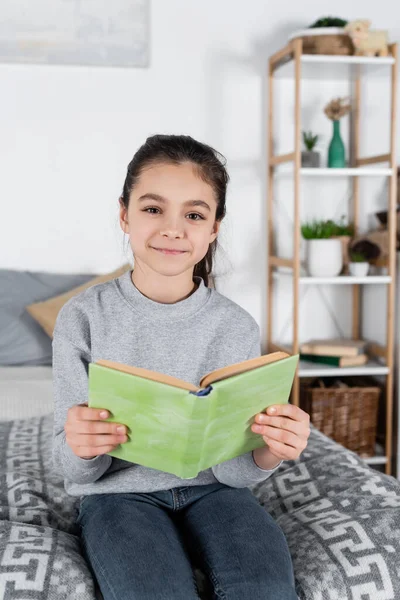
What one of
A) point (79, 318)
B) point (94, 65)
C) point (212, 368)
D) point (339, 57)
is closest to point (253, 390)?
point (212, 368)

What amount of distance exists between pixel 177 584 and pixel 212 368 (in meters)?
0.39

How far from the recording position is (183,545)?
119 cm

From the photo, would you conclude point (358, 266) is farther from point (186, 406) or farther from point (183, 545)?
point (186, 406)

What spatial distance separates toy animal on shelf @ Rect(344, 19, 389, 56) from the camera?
8.54 feet

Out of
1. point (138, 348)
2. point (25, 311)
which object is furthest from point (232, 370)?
point (25, 311)

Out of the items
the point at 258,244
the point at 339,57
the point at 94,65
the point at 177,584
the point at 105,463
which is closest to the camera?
the point at 177,584

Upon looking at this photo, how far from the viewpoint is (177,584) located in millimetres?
1050

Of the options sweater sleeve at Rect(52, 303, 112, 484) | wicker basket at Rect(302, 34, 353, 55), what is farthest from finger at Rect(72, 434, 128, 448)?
wicker basket at Rect(302, 34, 353, 55)

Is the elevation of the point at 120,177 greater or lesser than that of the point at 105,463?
greater

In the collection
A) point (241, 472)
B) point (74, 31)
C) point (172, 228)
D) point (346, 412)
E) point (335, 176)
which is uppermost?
point (74, 31)

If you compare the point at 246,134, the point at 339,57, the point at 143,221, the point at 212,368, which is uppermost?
the point at 339,57

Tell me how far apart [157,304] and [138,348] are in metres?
0.09

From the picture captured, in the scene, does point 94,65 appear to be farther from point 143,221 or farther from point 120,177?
point 143,221

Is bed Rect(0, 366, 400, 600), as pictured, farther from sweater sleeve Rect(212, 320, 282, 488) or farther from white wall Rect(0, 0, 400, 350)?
white wall Rect(0, 0, 400, 350)
